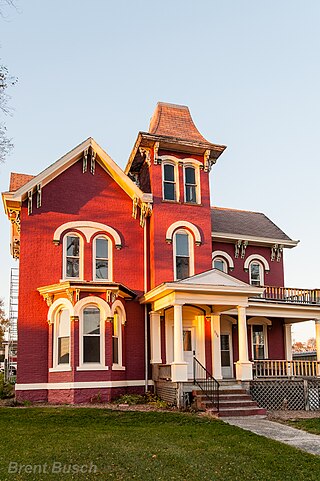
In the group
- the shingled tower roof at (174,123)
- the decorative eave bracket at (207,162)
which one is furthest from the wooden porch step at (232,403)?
the shingled tower roof at (174,123)

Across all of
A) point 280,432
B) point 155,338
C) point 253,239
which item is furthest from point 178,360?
point 253,239

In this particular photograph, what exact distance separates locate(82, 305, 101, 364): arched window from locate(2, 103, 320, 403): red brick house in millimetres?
33

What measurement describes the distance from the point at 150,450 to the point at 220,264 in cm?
1407

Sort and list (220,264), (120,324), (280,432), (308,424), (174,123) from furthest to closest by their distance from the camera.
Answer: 1. (220,264)
2. (174,123)
3. (120,324)
4. (308,424)
5. (280,432)

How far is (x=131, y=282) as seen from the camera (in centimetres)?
1997

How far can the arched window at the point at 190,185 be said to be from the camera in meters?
21.0

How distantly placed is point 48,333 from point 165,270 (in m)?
4.72

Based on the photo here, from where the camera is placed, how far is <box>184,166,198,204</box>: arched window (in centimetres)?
2095

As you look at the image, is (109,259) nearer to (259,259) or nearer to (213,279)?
(213,279)

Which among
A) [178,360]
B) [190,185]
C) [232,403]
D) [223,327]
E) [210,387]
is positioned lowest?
[232,403]

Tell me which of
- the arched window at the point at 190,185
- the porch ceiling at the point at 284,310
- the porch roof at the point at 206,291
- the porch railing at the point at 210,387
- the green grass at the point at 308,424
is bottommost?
the green grass at the point at 308,424

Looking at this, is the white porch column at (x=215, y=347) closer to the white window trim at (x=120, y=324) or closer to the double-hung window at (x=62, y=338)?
the white window trim at (x=120, y=324)

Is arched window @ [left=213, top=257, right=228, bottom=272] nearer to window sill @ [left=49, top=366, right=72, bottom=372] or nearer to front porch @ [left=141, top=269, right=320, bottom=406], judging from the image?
front porch @ [left=141, top=269, right=320, bottom=406]

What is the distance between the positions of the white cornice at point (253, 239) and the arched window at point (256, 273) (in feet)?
3.26
